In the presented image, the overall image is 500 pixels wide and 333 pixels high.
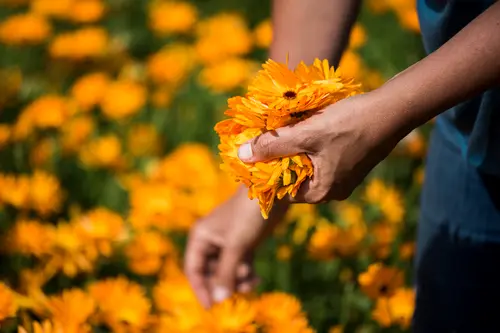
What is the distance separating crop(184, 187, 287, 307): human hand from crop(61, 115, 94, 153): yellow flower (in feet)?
2.07

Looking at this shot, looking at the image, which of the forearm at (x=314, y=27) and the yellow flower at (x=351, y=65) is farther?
the yellow flower at (x=351, y=65)

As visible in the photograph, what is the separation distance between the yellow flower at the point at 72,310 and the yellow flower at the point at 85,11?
127 centimetres

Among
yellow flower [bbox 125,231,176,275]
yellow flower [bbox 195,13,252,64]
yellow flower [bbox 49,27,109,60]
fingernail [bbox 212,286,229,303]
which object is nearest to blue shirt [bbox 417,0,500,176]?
fingernail [bbox 212,286,229,303]

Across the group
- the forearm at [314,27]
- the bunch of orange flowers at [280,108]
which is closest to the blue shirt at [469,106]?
the forearm at [314,27]

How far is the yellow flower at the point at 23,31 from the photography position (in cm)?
205

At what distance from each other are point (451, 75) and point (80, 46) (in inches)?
61.2

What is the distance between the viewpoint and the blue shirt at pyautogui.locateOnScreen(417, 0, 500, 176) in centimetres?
88

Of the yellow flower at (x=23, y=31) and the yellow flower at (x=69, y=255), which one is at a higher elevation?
the yellow flower at (x=23, y=31)

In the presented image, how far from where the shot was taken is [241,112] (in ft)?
2.48

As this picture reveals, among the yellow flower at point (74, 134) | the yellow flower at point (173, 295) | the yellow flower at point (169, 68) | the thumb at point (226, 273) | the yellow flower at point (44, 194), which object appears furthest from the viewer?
the yellow flower at point (169, 68)

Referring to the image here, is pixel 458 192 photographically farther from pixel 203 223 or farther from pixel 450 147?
pixel 203 223

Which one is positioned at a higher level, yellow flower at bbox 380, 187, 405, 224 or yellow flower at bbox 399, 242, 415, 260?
yellow flower at bbox 380, 187, 405, 224

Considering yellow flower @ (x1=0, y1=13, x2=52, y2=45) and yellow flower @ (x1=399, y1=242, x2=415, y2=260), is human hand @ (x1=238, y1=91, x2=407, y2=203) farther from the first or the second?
yellow flower @ (x1=0, y1=13, x2=52, y2=45)

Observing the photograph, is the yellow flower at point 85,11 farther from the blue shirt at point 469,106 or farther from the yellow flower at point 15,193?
the blue shirt at point 469,106
